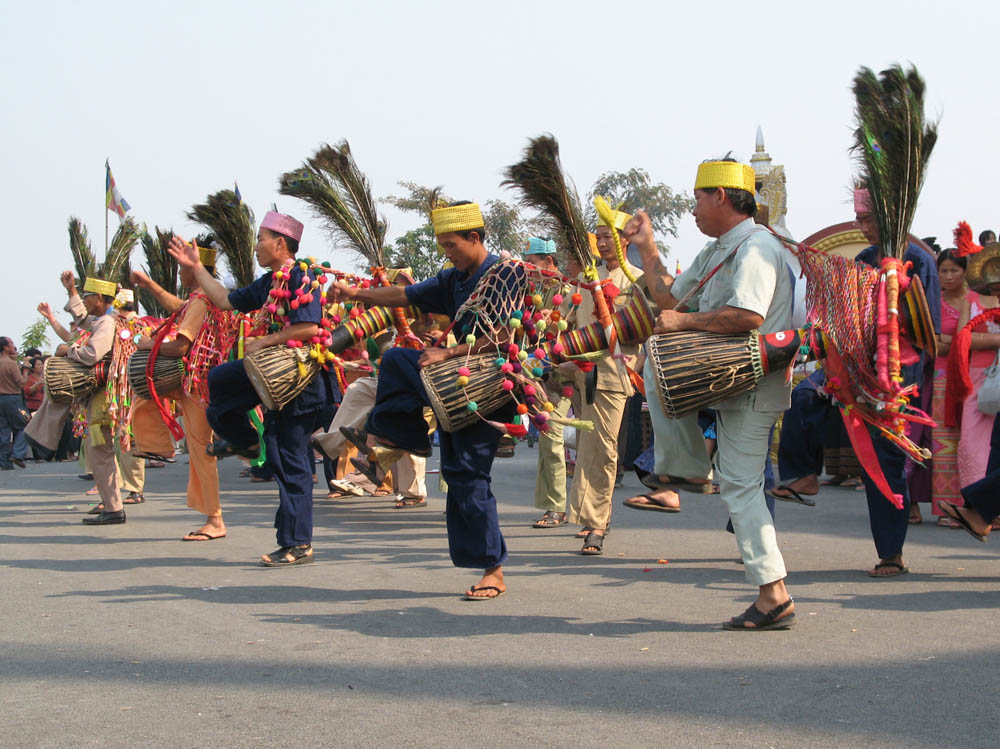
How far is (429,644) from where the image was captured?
4.58 m

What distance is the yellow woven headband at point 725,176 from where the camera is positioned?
4871mm

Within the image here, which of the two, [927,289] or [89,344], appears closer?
[927,289]

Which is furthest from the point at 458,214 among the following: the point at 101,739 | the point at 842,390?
the point at 101,739

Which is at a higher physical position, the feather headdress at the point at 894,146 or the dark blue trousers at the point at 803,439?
the feather headdress at the point at 894,146

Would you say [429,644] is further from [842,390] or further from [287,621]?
[842,390]

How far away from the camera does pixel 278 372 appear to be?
6.36 m

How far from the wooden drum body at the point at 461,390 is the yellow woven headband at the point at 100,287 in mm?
4947

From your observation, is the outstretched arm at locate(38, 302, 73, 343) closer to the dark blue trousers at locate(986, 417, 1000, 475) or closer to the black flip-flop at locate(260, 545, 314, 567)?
the black flip-flop at locate(260, 545, 314, 567)

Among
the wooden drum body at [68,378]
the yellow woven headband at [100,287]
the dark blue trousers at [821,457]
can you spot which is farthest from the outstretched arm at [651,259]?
the yellow woven headband at [100,287]

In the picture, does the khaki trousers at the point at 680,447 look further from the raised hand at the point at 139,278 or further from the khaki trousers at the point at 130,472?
the khaki trousers at the point at 130,472

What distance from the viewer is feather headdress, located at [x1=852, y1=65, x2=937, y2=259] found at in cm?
572

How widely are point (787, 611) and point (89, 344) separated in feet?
20.4

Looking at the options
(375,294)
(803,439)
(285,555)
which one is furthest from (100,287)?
(803,439)

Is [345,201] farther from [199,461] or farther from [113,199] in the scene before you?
[113,199]
